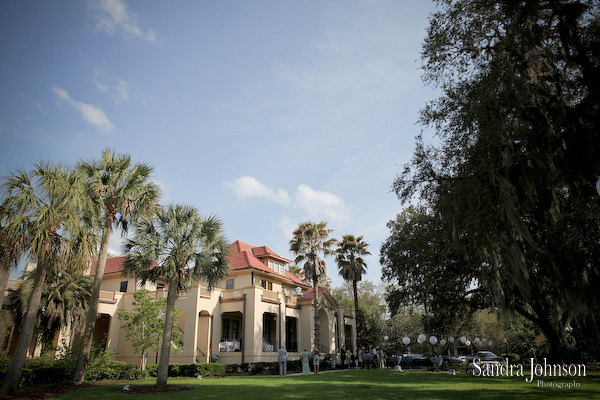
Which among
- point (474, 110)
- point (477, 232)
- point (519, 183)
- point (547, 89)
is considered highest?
point (547, 89)

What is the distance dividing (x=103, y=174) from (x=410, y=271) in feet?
50.0

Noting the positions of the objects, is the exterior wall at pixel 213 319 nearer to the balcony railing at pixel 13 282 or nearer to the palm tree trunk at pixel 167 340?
Result: the balcony railing at pixel 13 282

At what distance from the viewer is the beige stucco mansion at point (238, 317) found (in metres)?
24.4

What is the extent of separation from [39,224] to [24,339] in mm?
3553

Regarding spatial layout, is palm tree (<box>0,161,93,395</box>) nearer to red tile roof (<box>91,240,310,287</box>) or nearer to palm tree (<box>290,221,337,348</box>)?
red tile roof (<box>91,240,310,287</box>)

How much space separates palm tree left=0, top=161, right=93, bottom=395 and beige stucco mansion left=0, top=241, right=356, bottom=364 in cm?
1031

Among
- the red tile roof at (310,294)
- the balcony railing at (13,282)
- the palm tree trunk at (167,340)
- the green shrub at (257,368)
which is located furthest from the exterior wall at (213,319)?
the palm tree trunk at (167,340)

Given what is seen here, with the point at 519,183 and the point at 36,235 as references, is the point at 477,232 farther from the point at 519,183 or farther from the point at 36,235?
the point at 36,235

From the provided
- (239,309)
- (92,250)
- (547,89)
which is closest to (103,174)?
(92,250)

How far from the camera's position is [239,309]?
84.2 feet

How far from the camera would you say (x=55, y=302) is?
20.2 metres

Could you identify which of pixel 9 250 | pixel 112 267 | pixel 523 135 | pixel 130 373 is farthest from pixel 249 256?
pixel 523 135

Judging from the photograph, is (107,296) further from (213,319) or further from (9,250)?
(9,250)

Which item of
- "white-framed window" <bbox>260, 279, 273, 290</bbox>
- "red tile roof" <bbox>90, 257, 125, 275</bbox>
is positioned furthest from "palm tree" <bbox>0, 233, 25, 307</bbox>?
"red tile roof" <bbox>90, 257, 125, 275</bbox>
